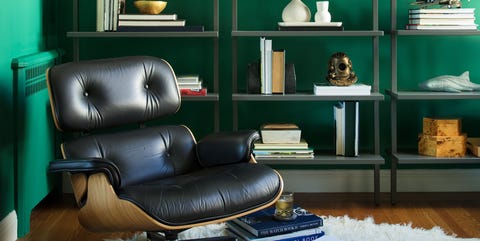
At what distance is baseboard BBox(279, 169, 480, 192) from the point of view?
14.5 ft

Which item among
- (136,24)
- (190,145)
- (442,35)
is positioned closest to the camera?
(190,145)

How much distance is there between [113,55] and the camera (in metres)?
4.38

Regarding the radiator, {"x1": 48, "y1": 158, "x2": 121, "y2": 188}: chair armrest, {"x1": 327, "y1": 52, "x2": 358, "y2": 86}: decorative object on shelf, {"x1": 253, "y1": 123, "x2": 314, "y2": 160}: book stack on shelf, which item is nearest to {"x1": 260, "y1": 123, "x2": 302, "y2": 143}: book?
{"x1": 253, "y1": 123, "x2": 314, "y2": 160}: book stack on shelf

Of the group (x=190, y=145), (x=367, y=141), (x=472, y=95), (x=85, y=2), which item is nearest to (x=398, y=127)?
(x=367, y=141)

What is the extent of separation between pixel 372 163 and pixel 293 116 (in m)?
0.53

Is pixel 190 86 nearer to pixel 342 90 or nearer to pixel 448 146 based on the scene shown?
pixel 342 90

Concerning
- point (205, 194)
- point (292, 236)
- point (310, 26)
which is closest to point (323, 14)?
point (310, 26)

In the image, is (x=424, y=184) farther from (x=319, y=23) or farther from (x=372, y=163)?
(x=319, y=23)

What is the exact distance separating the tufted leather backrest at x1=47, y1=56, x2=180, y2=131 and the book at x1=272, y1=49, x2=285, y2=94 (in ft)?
2.26

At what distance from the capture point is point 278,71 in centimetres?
409

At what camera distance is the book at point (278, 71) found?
4.07 meters

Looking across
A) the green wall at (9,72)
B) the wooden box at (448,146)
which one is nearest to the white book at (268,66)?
the wooden box at (448,146)

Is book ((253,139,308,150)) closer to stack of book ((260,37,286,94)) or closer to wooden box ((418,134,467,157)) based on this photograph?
stack of book ((260,37,286,94))

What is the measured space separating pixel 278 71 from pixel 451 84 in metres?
0.85
